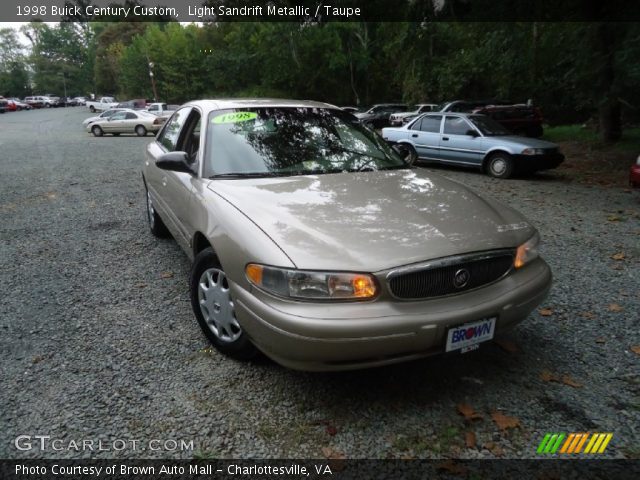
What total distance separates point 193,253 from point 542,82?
21.8 meters

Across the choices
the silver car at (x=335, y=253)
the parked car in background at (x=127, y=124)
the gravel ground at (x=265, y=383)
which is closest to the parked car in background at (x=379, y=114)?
the parked car in background at (x=127, y=124)

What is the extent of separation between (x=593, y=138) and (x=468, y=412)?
603 inches

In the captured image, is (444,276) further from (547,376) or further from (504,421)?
(547,376)

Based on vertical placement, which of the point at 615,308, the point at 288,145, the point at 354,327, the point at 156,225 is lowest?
the point at 615,308

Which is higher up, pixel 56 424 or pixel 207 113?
pixel 207 113

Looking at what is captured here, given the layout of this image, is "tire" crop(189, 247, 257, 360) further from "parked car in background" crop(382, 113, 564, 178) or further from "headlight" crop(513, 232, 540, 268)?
"parked car in background" crop(382, 113, 564, 178)

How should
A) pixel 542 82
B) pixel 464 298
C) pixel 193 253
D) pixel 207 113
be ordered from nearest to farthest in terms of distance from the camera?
pixel 464 298, pixel 193 253, pixel 207 113, pixel 542 82

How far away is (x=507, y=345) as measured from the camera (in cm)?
309

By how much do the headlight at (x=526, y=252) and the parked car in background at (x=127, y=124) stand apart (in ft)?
73.7

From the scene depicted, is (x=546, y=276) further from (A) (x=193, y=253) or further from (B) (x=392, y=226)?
(A) (x=193, y=253)

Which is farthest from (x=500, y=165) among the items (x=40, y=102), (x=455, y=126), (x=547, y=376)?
(x=40, y=102)

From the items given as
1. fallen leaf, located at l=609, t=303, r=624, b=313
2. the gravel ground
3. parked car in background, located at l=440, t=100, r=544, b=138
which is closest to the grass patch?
parked car in background, located at l=440, t=100, r=544, b=138

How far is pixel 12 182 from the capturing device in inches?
357

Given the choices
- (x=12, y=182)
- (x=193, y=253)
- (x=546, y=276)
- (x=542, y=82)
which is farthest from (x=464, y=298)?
(x=542, y=82)
